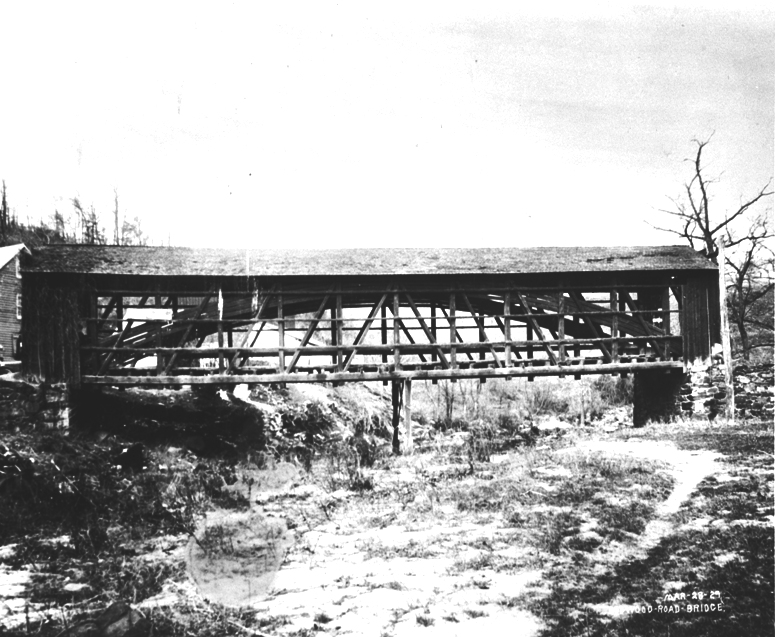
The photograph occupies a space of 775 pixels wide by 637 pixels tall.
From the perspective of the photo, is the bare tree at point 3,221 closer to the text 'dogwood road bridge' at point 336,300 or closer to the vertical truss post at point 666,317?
the text 'dogwood road bridge' at point 336,300

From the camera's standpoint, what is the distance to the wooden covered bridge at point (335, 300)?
11.5 meters

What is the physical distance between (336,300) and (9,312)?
22.3ft

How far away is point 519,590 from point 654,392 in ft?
34.8

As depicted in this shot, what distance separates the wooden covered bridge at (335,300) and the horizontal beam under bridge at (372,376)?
29 mm

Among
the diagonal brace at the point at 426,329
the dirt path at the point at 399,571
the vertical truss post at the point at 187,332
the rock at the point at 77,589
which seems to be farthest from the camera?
the diagonal brace at the point at 426,329

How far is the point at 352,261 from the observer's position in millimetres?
12523

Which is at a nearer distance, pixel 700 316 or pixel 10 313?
pixel 10 313

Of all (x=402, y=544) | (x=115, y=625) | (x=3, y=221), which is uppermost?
(x=3, y=221)

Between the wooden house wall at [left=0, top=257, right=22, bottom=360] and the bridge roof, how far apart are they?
1.48ft

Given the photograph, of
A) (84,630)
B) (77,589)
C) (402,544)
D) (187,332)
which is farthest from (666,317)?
(84,630)

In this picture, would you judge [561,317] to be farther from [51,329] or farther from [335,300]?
[51,329]

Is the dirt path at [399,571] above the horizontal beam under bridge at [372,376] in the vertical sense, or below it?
below

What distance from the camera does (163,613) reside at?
4.77 metres

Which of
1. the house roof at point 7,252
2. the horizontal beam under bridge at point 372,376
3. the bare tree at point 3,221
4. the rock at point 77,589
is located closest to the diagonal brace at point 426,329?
the horizontal beam under bridge at point 372,376
